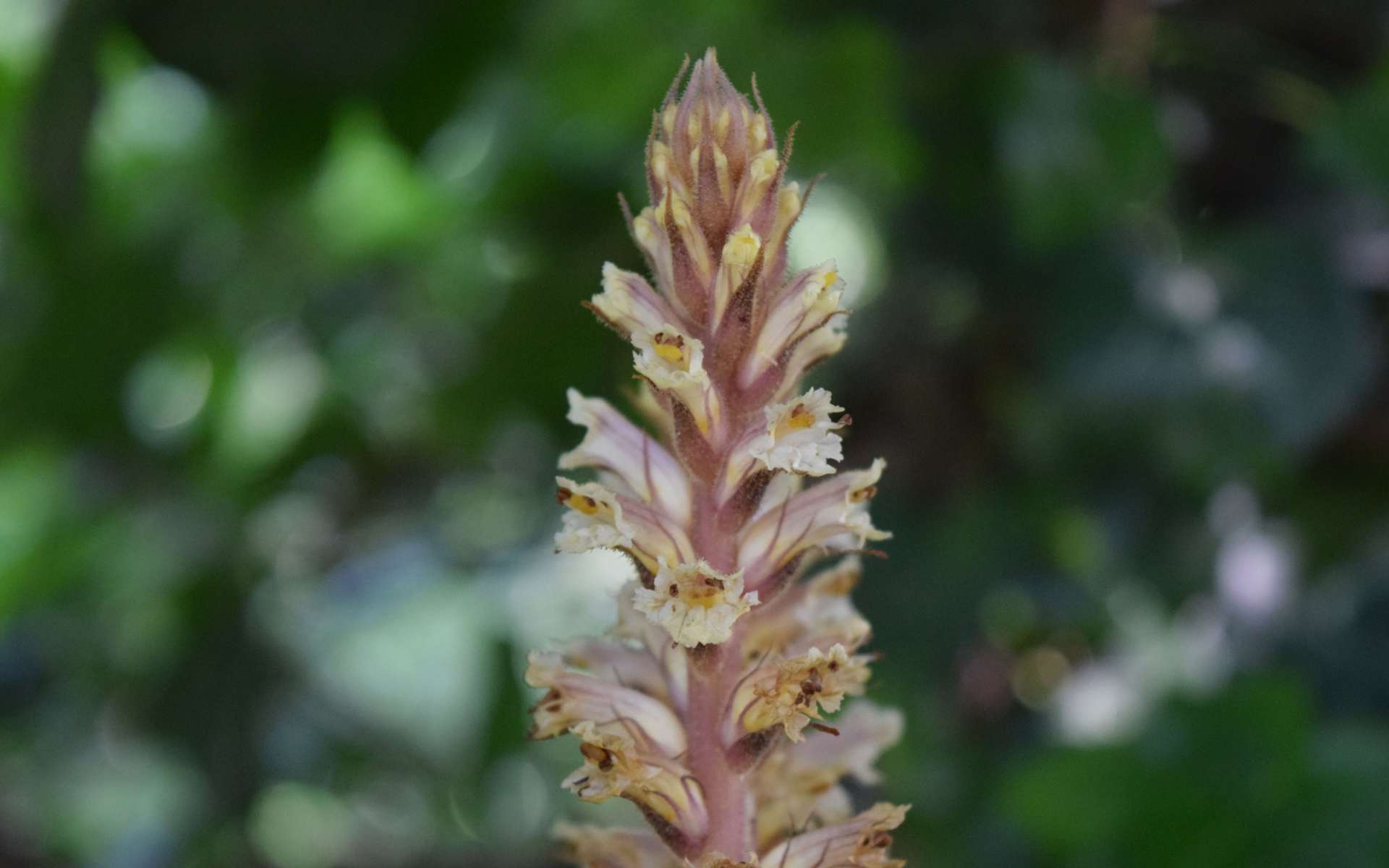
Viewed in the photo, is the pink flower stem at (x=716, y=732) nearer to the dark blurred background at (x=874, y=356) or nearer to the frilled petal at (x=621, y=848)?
the frilled petal at (x=621, y=848)

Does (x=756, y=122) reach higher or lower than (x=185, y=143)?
lower

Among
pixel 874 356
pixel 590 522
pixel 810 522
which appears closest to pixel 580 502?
pixel 590 522

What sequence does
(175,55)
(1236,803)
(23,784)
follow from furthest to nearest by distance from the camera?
(23,784) < (1236,803) < (175,55)

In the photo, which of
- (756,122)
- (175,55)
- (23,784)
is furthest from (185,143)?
(23,784)

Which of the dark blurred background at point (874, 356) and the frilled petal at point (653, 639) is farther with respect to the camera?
the dark blurred background at point (874, 356)

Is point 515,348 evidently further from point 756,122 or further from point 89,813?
point 89,813

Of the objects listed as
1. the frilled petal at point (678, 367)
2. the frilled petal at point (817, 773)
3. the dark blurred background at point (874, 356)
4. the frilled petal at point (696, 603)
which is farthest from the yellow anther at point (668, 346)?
the dark blurred background at point (874, 356)

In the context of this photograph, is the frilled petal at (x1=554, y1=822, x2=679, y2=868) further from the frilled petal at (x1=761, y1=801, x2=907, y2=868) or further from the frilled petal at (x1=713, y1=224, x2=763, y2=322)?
the frilled petal at (x1=713, y1=224, x2=763, y2=322)
